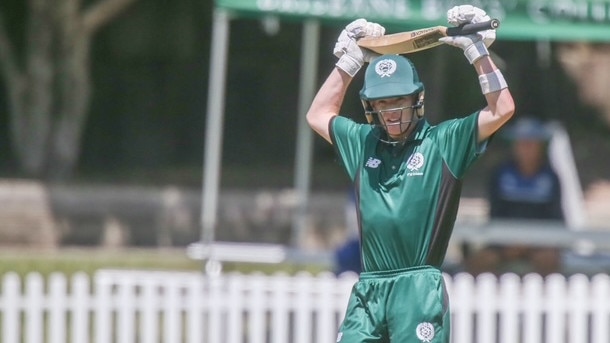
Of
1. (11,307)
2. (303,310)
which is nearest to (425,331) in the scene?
(303,310)

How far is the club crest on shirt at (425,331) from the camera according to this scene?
4785mm

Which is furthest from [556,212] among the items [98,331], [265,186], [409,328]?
[265,186]

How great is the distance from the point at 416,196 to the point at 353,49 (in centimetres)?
67

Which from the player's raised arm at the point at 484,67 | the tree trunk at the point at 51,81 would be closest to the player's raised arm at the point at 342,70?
the player's raised arm at the point at 484,67

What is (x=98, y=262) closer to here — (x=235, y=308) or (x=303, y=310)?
(x=235, y=308)

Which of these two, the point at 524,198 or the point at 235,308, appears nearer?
the point at 235,308

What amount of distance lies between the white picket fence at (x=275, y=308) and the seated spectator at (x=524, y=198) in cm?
171

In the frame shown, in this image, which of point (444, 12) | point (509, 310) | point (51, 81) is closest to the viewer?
point (509, 310)

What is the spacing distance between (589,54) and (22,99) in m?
8.00

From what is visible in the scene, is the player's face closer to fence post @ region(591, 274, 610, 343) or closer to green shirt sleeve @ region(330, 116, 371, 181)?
green shirt sleeve @ region(330, 116, 371, 181)

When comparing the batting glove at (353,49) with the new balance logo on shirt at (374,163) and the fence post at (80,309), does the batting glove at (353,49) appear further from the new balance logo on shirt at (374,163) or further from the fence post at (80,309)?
the fence post at (80,309)

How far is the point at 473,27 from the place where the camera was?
4.77 meters

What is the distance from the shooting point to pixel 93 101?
18.7 metres

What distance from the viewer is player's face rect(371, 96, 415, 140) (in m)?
4.85
